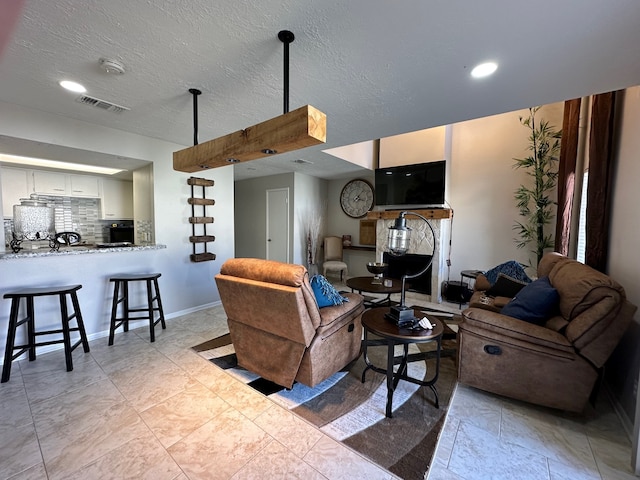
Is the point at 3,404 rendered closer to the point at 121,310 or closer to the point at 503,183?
the point at 121,310

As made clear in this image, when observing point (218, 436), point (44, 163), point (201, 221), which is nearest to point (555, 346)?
point (218, 436)

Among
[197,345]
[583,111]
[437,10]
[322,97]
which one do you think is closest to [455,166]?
[583,111]

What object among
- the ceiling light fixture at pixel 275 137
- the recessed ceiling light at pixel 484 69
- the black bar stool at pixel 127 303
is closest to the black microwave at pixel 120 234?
the black bar stool at pixel 127 303

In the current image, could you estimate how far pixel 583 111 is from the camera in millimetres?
3164

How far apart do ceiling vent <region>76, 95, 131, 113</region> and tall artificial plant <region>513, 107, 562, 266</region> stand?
501 cm

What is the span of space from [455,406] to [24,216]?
13.8ft

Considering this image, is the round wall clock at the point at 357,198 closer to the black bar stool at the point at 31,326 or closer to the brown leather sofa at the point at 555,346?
the brown leather sofa at the point at 555,346

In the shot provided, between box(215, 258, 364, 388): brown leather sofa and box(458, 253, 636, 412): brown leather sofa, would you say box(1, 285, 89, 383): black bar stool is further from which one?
box(458, 253, 636, 412): brown leather sofa

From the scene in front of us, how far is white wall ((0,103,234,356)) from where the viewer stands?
2469 mm

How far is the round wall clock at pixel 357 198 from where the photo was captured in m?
5.58

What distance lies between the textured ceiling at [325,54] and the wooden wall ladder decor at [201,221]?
119 centimetres

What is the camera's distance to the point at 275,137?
5.16 ft

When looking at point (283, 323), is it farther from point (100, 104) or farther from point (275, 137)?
point (100, 104)

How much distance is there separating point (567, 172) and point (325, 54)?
11.0 feet
